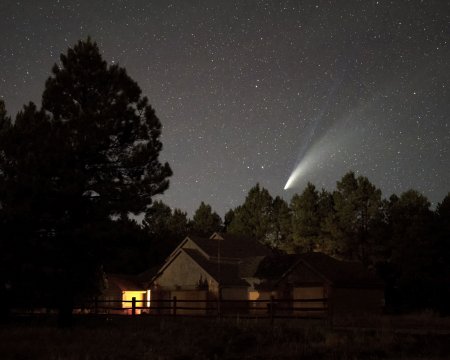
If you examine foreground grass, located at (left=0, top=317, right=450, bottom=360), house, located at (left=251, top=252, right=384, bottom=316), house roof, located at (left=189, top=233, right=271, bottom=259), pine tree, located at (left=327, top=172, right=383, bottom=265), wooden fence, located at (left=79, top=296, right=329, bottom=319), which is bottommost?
foreground grass, located at (left=0, top=317, right=450, bottom=360)

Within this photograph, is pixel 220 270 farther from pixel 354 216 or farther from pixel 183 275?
pixel 354 216

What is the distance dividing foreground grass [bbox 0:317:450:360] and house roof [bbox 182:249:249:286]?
77.2 feet

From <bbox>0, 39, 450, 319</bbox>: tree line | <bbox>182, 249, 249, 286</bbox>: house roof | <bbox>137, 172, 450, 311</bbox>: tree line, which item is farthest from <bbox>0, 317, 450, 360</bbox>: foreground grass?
<bbox>182, 249, 249, 286</bbox>: house roof

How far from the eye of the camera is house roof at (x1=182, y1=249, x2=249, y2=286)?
52.8m

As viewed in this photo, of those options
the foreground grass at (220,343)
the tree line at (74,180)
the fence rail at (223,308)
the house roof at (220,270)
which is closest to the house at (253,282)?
the house roof at (220,270)

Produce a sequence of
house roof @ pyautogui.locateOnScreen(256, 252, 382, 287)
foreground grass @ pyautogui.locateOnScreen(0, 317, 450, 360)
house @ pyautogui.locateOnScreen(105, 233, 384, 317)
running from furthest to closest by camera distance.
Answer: house roof @ pyautogui.locateOnScreen(256, 252, 382, 287) → house @ pyautogui.locateOnScreen(105, 233, 384, 317) → foreground grass @ pyautogui.locateOnScreen(0, 317, 450, 360)

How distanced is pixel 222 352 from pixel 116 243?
11537 mm

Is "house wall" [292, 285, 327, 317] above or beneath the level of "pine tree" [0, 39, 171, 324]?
beneath

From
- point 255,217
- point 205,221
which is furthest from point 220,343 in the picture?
point 205,221

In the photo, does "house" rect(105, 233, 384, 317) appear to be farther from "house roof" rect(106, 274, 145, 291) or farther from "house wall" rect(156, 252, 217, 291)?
"house roof" rect(106, 274, 145, 291)

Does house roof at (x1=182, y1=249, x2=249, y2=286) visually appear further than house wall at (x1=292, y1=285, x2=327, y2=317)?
Yes

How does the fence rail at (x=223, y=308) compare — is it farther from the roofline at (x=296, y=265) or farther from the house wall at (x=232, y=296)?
the roofline at (x=296, y=265)

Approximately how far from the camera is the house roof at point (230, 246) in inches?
2301

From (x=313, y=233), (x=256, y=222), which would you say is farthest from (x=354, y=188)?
(x=256, y=222)
